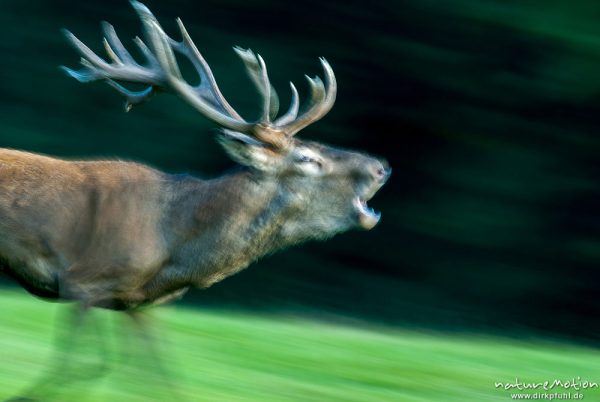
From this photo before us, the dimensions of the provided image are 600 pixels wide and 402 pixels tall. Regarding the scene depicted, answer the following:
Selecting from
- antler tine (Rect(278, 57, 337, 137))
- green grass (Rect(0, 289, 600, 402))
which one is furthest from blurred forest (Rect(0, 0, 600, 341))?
antler tine (Rect(278, 57, 337, 137))

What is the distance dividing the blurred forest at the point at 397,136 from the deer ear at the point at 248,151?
19.5 ft

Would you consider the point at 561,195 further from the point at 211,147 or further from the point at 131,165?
the point at 131,165

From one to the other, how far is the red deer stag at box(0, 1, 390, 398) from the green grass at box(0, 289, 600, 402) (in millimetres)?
270

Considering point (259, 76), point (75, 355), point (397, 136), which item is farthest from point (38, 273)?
point (397, 136)

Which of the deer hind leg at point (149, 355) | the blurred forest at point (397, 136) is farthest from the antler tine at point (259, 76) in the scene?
the blurred forest at point (397, 136)

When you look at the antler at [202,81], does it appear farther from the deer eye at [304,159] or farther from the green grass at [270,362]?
the green grass at [270,362]

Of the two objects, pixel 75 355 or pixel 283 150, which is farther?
pixel 283 150

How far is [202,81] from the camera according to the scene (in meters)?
6.09

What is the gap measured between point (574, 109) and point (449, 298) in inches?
81.8

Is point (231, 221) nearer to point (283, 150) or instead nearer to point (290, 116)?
point (283, 150)

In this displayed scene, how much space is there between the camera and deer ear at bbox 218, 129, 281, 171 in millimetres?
5766

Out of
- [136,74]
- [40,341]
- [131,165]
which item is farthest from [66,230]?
[40,341]

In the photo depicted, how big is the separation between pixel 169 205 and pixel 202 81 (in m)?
0.64

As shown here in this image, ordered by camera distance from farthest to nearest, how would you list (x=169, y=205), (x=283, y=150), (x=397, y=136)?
(x=397, y=136) → (x=283, y=150) → (x=169, y=205)
